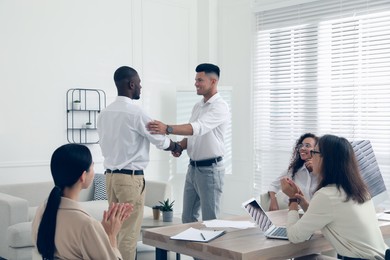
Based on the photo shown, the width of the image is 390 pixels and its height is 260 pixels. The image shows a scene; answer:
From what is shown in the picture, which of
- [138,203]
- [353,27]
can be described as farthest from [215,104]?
[353,27]

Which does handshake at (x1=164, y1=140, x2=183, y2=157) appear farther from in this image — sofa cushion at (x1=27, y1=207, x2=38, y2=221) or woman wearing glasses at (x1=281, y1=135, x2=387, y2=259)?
woman wearing glasses at (x1=281, y1=135, x2=387, y2=259)

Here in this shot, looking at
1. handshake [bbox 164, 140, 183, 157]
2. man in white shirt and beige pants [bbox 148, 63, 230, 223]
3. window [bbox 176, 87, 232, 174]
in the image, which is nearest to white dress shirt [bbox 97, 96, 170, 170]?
man in white shirt and beige pants [bbox 148, 63, 230, 223]

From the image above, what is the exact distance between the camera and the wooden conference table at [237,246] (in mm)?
2279

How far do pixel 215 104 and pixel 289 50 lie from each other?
2322 millimetres

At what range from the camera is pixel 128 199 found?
11.3ft

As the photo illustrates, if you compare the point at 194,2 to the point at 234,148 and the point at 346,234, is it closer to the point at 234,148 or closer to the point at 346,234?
the point at 234,148

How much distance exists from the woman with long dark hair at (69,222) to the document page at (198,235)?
1.69ft

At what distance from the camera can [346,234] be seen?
94.7 inches

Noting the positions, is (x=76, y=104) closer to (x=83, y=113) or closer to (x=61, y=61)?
(x=83, y=113)

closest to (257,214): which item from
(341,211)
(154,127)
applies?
(341,211)

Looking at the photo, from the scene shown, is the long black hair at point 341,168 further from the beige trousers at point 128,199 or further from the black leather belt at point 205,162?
the black leather belt at point 205,162

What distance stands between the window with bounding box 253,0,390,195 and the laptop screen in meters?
2.87

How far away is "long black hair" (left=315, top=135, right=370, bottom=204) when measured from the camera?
8.00ft

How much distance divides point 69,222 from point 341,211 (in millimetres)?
1211
